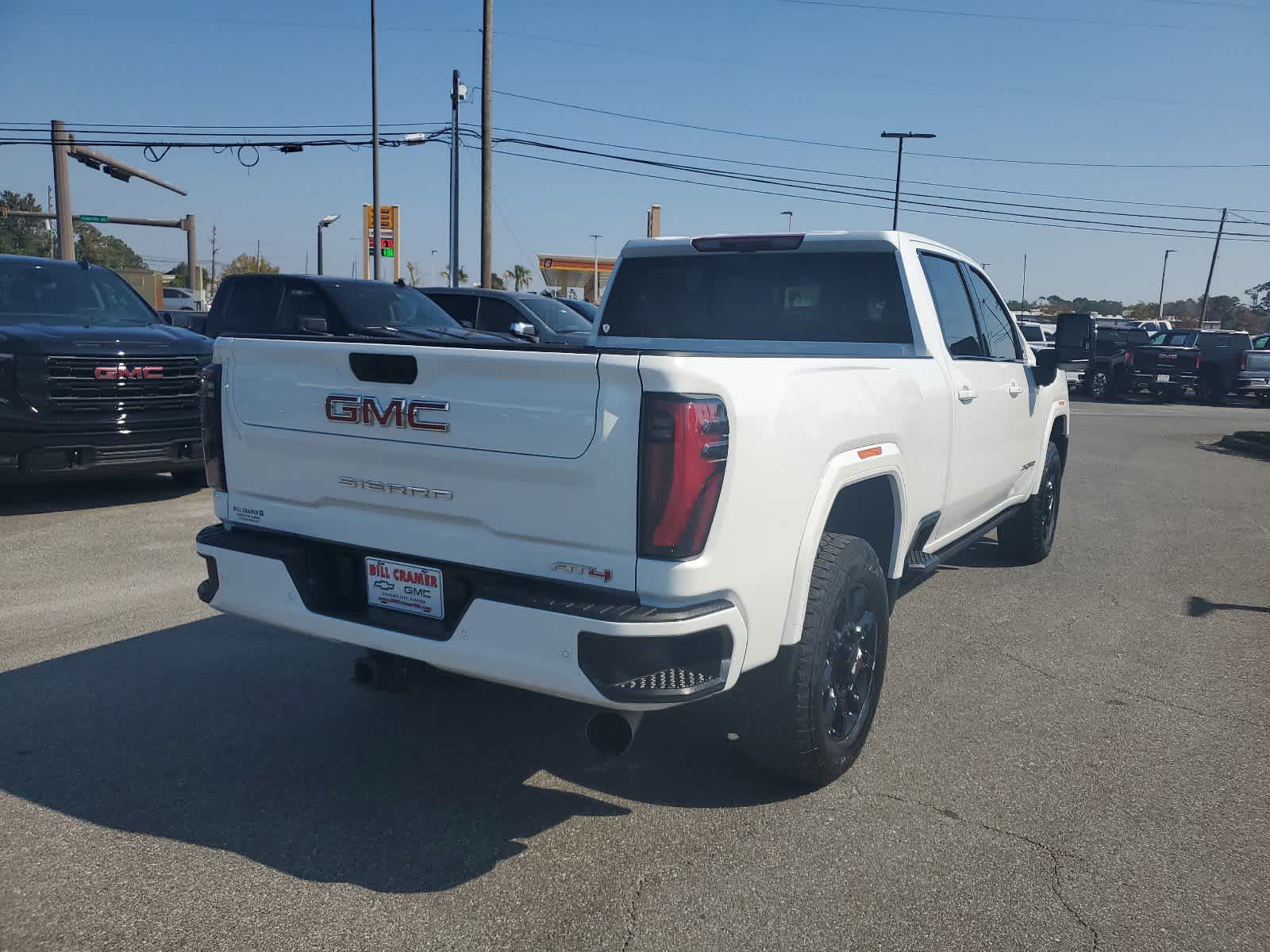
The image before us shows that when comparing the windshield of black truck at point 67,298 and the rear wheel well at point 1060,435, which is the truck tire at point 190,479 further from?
the rear wheel well at point 1060,435

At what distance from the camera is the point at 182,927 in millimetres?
2609

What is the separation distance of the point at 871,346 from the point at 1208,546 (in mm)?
4948

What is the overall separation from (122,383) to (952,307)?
637 centimetres

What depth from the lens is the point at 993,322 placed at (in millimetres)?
5605

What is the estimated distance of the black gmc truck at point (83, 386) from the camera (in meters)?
7.40

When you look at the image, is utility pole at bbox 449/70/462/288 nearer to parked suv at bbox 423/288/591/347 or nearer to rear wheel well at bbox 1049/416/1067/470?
Result: parked suv at bbox 423/288/591/347

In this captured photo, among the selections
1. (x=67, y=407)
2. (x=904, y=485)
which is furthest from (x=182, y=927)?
(x=67, y=407)

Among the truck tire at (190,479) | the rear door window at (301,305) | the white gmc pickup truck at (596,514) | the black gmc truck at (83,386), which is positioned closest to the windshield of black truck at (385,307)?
the rear door window at (301,305)

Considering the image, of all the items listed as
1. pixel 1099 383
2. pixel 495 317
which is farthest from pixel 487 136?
pixel 1099 383

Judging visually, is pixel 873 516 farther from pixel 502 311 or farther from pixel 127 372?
pixel 502 311

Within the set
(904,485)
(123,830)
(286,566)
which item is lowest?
(123,830)

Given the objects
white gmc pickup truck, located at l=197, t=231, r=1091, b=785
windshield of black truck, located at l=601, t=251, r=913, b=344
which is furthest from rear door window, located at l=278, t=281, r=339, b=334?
white gmc pickup truck, located at l=197, t=231, r=1091, b=785

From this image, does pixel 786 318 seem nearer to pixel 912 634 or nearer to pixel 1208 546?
pixel 912 634

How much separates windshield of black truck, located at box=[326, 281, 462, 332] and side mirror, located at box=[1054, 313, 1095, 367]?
20.7 feet
